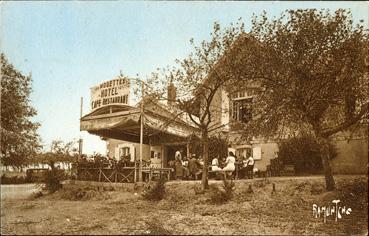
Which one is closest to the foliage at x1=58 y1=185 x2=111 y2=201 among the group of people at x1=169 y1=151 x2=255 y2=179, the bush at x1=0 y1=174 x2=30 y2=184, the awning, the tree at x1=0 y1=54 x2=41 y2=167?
the bush at x1=0 y1=174 x2=30 y2=184

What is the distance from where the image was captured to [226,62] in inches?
370

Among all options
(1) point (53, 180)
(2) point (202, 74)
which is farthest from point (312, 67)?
(1) point (53, 180)

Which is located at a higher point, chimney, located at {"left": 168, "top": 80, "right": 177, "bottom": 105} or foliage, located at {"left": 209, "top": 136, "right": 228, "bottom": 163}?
chimney, located at {"left": 168, "top": 80, "right": 177, "bottom": 105}

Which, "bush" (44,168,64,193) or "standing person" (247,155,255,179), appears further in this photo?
"standing person" (247,155,255,179)

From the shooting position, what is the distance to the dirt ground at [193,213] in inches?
270

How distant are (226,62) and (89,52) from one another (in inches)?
149

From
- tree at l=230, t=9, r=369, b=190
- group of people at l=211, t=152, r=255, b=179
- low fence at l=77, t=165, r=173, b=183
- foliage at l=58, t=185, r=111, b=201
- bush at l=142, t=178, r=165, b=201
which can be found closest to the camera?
tree at l=230, t=9, r=369, b=190

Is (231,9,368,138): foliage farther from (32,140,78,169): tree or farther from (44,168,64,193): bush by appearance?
(44,168,64,193): bush

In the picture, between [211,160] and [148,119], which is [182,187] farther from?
[211,160]

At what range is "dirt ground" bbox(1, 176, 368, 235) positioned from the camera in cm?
686

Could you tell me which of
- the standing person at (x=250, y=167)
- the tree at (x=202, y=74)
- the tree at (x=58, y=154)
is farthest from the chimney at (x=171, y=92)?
the standing person at (x=250, y=167)

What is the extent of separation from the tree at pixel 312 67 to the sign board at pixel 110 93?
153 inches

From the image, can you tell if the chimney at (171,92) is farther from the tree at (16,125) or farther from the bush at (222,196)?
the tree at (16,125)

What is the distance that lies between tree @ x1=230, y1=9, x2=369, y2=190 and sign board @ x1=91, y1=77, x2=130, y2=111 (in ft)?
12.8
